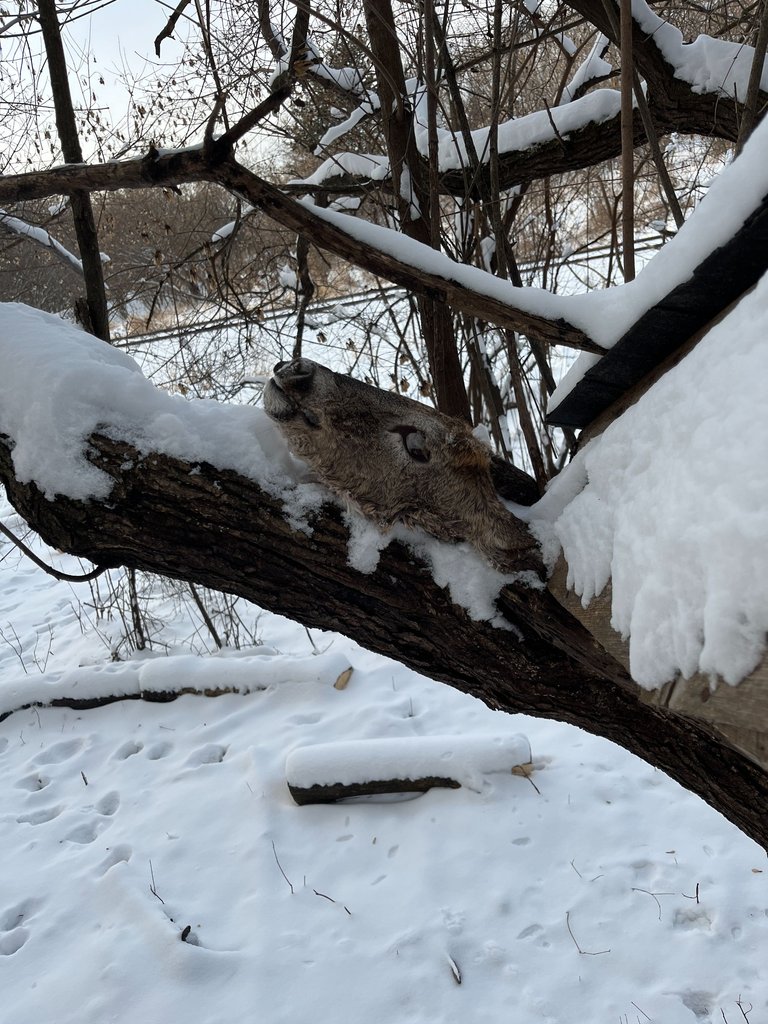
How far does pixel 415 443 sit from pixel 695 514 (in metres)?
0.78

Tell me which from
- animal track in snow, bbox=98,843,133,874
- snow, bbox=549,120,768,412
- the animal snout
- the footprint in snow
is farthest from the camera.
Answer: the footprint in snow

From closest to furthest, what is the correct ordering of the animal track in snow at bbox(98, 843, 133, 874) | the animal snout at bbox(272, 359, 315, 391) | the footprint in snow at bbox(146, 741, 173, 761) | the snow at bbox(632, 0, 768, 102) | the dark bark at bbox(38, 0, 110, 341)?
the animal snout at bbox(272, 359, 315, 391), the dark bark at bbox(38, 0, 110, 341), the snow at bbox(632, 0, 768, 102), the animal track in snow at bbox(98, 843, 133, 874), the footprint in snow at bbox(146, 741, 173, 761)

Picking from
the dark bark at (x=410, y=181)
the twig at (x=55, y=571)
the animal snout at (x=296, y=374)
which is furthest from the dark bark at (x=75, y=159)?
the animal snout at (x=296, y=374)

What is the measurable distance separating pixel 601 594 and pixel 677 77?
3379 mm

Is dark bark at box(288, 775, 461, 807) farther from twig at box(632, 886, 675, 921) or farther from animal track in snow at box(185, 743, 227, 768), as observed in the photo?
twig at box(632, 886, 675, 921)

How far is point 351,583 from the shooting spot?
165 centimetres

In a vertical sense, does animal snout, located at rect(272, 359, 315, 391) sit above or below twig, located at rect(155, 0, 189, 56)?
below

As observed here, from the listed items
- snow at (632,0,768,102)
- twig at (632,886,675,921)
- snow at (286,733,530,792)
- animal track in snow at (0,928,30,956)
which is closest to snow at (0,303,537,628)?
twig at (632,886,675,921)

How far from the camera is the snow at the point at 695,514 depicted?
80 cm

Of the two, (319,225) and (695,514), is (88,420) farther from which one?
(695,514)

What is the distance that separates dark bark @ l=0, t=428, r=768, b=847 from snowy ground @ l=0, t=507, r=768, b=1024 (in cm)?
161

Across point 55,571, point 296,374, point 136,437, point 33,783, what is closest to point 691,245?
point 296,374

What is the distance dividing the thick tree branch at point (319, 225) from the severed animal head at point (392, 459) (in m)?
0.29

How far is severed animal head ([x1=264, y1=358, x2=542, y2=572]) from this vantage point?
156 centimetres
